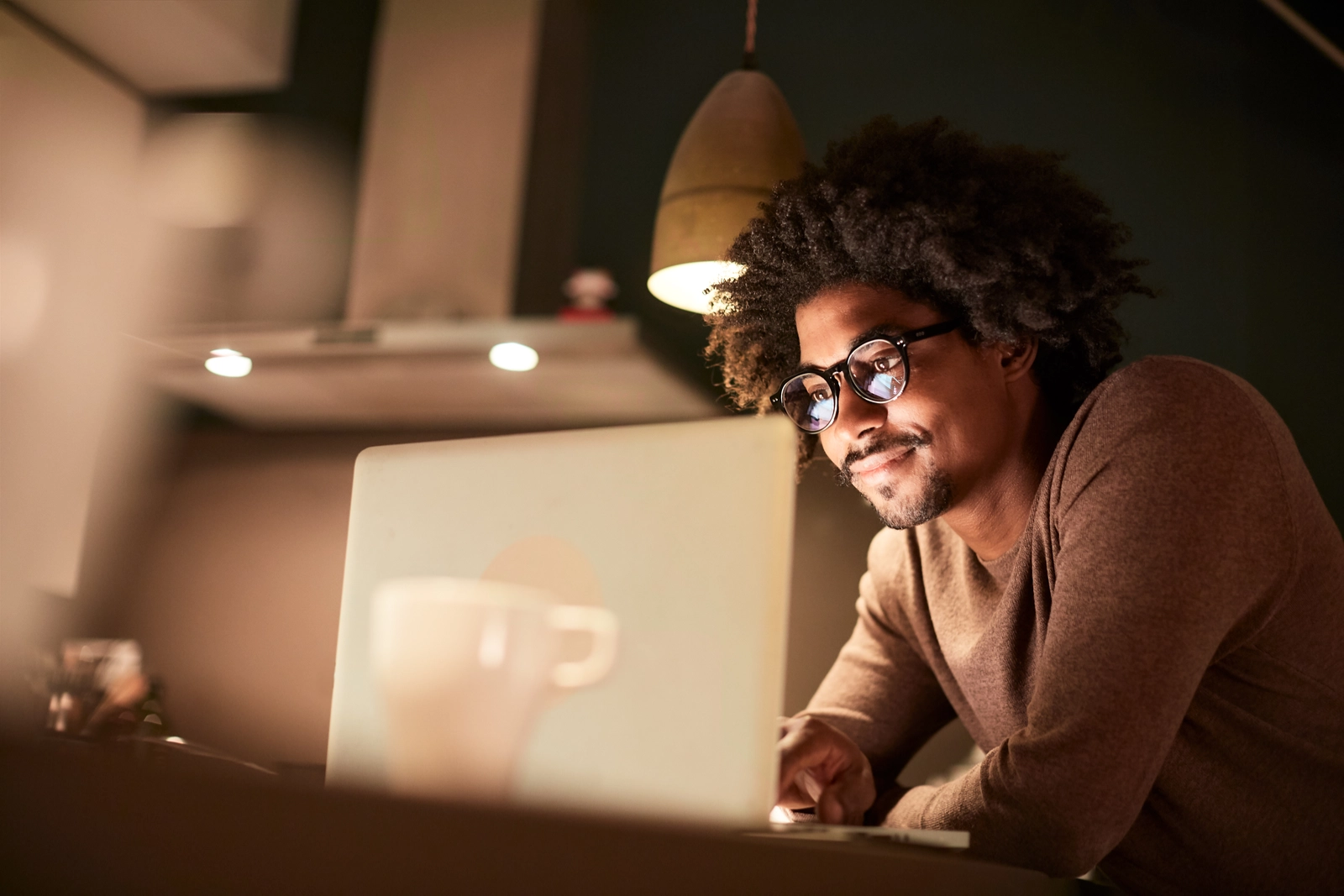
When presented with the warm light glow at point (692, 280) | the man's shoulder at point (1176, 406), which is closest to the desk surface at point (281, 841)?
the man's shoulder at point (1176, 406)

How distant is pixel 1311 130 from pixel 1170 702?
1.80 meters

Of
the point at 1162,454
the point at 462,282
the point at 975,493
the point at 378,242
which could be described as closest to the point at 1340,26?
the point at 975,493

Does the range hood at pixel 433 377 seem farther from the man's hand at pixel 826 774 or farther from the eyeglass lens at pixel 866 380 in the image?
the man's hand at pixel 826 774

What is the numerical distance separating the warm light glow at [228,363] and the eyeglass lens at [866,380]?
4.96 feet

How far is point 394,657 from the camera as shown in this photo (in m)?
0.58

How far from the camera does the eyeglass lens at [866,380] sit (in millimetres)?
1431

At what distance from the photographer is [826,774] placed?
133cm

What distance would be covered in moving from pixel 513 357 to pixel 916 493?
44.9 inches

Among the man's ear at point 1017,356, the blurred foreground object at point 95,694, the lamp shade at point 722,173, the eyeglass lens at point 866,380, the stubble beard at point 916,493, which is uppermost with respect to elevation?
the lamp shade at point 722,173

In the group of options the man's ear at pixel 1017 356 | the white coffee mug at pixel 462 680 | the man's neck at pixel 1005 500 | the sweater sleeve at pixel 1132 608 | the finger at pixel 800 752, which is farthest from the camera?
the man's ear at pixel 1017 356

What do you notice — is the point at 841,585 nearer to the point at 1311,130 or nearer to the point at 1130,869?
the point at 1130,869

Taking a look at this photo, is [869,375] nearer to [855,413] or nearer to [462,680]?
[855,413]

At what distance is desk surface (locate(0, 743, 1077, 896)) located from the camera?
36 cm

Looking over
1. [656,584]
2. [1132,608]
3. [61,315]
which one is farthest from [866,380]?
[61,315]
